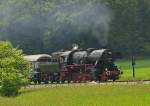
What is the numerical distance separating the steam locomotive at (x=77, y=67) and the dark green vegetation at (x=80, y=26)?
41255 millimetres

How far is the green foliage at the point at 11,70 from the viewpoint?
36906 millimetres

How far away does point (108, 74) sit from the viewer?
160ft

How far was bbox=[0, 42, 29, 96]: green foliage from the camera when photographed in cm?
3691

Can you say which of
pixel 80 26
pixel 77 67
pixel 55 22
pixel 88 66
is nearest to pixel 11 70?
pixel 88 66

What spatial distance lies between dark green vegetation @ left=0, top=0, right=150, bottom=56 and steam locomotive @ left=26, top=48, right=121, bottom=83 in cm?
4126

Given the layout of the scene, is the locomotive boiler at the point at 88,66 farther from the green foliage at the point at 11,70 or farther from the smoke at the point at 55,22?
the smoke at the point at 55,22

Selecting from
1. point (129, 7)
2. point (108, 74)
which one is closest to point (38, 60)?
point (108, 74)

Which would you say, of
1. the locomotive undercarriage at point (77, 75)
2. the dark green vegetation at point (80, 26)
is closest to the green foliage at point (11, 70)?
the locomotive undercarriage at point (77, 75)

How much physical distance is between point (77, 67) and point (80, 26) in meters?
49.9

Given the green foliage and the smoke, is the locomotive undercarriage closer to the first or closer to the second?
the green foliage

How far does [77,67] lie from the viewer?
2026 inches

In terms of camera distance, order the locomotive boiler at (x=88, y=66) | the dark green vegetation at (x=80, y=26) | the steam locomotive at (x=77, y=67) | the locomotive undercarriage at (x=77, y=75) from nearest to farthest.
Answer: the locomotive undercarriage at (x=77, y=75) < the locomotive boiler at (x=88, y=66) < the steam locomotive at (x=77, y=67) < the dark green vegetation at (x=80, y=26)

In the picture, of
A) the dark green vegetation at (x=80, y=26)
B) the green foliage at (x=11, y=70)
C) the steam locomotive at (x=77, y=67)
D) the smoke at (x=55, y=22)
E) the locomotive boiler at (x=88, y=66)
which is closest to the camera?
the green foliage at (x=11, y=70)

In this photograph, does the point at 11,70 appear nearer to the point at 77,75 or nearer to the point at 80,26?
the point at 77,75
